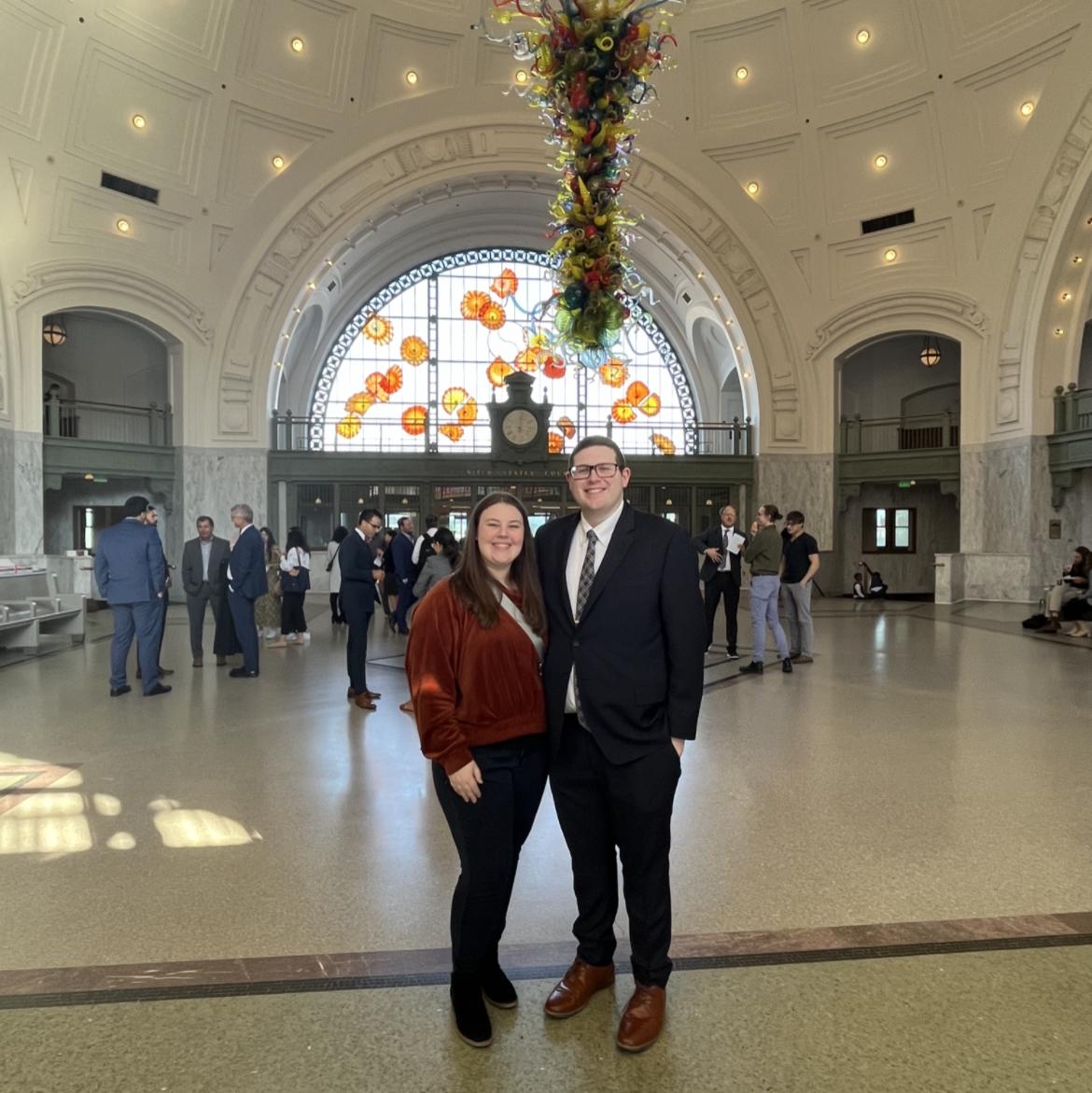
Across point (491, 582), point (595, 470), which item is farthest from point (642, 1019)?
point (595, 470)

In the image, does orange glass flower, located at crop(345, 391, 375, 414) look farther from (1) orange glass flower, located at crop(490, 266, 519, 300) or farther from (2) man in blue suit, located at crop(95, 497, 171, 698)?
(2) man in blue suit, located at crop(95, 497, 171, 698)

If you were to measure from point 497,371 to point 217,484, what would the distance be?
31.2ft

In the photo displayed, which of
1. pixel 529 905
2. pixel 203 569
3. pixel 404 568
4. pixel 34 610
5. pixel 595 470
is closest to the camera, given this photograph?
pixel 595 470

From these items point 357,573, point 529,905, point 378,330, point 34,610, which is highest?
point 378,330

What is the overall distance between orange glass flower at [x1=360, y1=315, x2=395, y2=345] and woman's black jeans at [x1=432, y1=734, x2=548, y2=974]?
76.3 ft

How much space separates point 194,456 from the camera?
1778 cm

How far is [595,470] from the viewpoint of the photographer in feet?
7.72

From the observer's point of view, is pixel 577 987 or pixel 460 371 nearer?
pixel 577 987

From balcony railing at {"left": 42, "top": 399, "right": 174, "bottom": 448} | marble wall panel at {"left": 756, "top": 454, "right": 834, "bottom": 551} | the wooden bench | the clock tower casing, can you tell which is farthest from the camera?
the clock tower casing

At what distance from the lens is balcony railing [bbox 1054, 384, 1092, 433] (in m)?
15.7

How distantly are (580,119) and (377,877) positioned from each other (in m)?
4.31

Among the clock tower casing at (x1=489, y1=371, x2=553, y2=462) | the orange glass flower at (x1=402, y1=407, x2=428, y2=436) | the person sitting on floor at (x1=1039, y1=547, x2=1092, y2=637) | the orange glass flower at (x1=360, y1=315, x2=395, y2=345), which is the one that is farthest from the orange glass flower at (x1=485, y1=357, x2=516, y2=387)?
the person sitting on floor at (x1=1039, y1=547, x2=1092, y2=637)

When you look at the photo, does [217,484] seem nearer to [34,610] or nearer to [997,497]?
[34,610]

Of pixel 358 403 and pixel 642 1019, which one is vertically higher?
pixel 358 403
